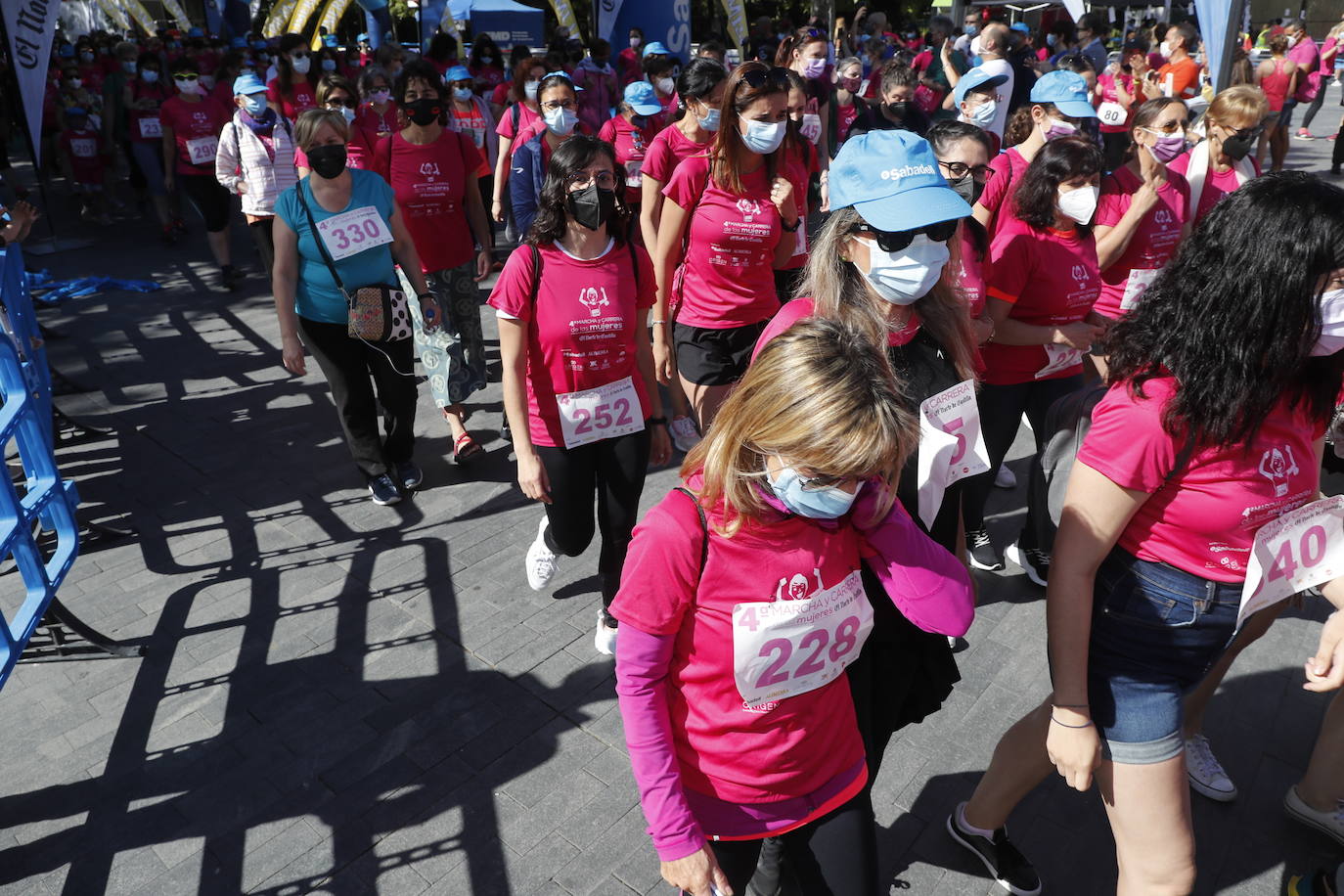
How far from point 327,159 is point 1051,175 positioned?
311 centimetres

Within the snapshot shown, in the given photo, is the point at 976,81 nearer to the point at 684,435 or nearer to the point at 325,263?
the point at 684,435

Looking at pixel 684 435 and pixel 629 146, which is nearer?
pixel 684 435

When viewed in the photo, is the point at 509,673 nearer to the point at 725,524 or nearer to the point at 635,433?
the point at 635,433

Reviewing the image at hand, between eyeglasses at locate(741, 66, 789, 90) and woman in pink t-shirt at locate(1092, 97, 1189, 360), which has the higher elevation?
eyeglasses at locate(741, 66, 789, 90)

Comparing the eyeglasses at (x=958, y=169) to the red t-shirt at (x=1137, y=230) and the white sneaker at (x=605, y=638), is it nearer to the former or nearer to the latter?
the red t-shirt at (x=1137, y=230)

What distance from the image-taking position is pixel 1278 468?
1.95 metres

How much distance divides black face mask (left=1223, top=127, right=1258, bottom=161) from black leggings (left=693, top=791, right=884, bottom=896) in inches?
163

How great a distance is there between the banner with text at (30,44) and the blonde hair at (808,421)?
997cm

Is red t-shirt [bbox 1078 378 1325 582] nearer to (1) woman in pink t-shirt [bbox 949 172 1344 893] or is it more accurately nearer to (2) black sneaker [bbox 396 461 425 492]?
(1) woman in pink t-shirt [bbox 949 172 1344 893]

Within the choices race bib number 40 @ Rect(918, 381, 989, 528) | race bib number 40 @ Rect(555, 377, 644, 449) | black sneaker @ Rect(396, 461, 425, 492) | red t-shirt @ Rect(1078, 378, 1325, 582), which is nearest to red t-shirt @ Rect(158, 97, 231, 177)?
black sneaker @ Rect(396, 461, 425, 492)

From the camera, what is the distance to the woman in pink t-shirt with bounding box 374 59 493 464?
16.8 ft

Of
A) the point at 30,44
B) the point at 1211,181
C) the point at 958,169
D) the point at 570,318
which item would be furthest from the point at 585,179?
the point at 30,44

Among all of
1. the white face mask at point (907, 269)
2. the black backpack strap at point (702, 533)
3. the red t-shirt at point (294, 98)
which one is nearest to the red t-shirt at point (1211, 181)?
the white face mask at point (907, 269)

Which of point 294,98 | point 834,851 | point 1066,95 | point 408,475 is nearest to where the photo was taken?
point 834,851
